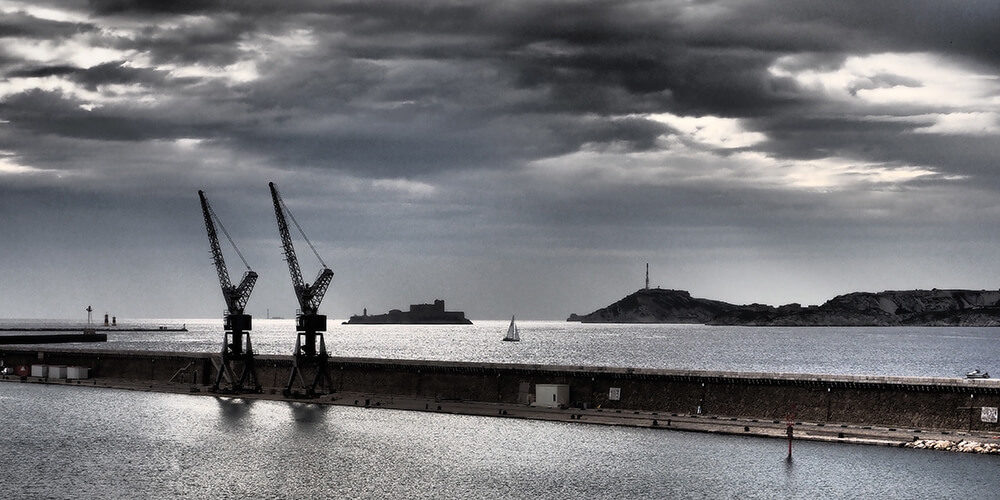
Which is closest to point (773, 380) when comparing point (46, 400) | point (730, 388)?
point (730, 388)

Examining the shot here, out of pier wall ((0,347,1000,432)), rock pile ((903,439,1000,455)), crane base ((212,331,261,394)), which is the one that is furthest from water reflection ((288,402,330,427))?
rock pile ((903,439,1000,455))

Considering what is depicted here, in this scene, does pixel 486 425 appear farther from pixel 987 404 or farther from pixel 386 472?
pixel 987 404

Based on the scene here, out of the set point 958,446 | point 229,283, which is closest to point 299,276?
point 229,283

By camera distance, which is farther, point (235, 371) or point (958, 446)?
point (235, 371)

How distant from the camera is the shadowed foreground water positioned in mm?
58969

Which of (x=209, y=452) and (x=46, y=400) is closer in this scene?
(x=209, y=452)

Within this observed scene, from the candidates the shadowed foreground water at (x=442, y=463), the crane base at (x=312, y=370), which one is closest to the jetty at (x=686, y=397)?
the crane base at (x=312, y=370)

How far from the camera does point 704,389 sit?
82688 mm

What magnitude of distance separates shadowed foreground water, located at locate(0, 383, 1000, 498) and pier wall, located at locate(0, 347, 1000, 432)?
20.9ft

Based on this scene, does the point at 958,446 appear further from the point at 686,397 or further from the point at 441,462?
the point at 441,462

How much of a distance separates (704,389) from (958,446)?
70.4 feet

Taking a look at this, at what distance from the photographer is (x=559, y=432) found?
3142 inches

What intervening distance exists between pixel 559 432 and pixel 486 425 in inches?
285

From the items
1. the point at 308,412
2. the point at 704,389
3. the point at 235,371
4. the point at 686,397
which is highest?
the point at 704,389
